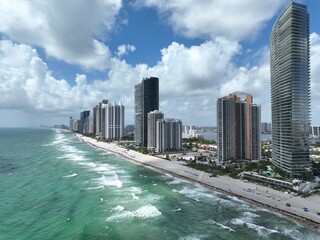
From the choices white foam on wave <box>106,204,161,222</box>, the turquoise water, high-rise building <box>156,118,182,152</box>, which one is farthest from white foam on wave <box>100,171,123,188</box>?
high-rise building <box>156,118,182,152</box>

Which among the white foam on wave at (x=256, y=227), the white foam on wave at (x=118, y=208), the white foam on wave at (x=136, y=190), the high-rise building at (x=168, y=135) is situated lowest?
the white foam on wave at (x=256, y=227)

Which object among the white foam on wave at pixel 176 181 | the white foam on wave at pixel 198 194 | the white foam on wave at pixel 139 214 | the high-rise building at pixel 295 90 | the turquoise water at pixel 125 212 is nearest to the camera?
the turquoise water at pixel 125 212

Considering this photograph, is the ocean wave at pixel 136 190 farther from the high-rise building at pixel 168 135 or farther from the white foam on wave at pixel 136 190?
the high-rise building at pixel 168 135

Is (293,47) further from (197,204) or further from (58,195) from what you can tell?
(58,195)

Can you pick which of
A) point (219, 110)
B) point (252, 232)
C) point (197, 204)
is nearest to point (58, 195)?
point (197, 204)

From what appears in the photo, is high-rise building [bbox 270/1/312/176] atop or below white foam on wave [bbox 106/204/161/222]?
atop

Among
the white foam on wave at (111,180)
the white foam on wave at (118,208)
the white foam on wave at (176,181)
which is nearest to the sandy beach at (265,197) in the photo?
the white foam on wave at (176,181)

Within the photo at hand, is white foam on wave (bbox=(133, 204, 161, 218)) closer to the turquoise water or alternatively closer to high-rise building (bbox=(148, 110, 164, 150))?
the turquoise water
